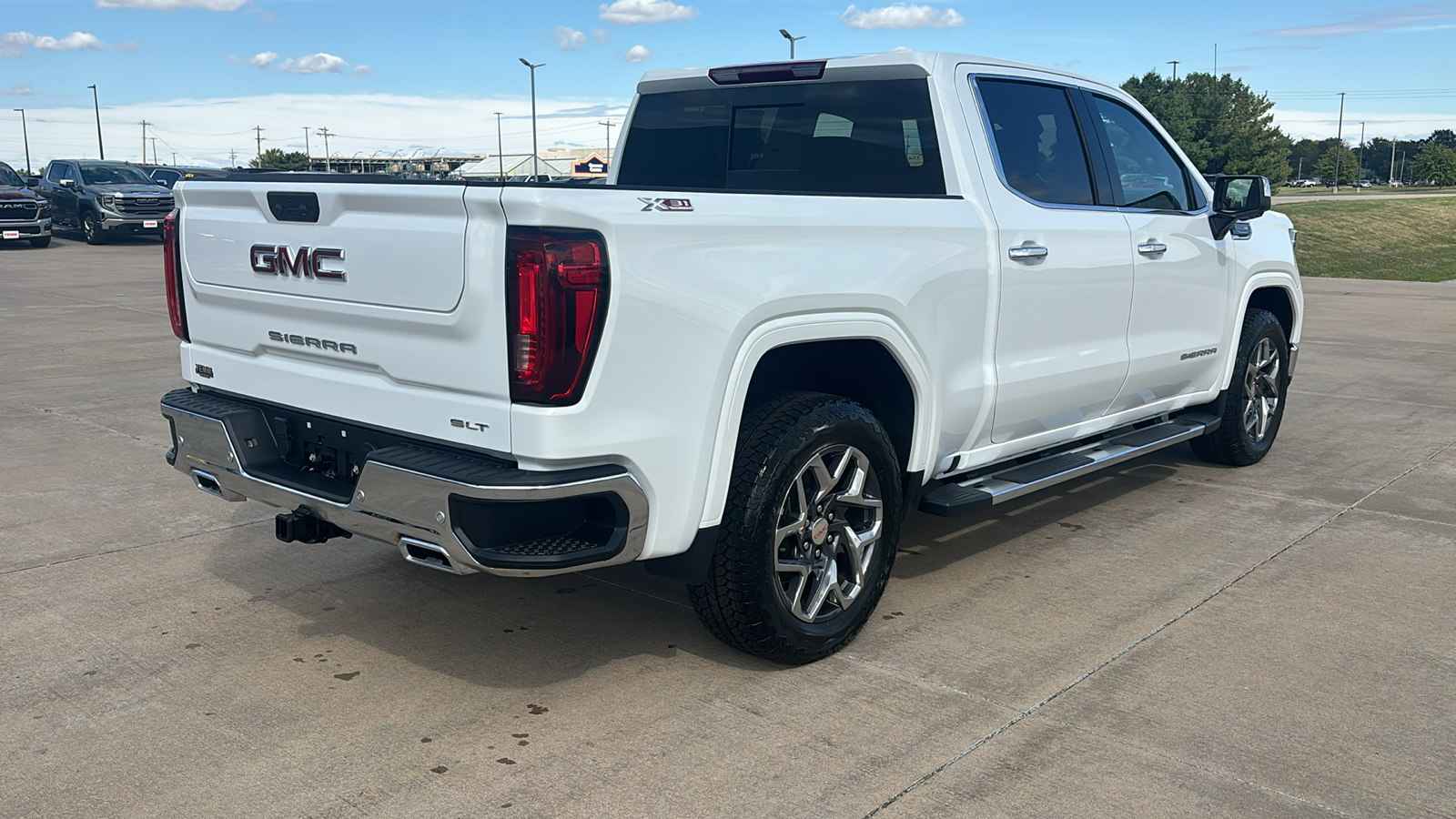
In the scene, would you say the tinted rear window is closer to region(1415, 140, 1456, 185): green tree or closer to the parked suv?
the parked suv

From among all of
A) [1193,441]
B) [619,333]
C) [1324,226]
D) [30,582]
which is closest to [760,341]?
[619,333]

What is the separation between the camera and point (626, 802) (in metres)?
3.11

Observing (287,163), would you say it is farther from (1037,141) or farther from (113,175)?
(1037,141)

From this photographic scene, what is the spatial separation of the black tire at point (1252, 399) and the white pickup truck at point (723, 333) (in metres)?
0.98

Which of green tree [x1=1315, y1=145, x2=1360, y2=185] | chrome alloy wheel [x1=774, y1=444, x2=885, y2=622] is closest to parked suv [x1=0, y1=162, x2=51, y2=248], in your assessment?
chrome alloy wheel [x1=774, y1=444, x2=885, y2=622]

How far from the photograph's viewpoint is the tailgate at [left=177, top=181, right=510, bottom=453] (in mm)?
3240

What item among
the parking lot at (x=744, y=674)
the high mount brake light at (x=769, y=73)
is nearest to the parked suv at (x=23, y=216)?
the parking lot at (x=744, y=674)

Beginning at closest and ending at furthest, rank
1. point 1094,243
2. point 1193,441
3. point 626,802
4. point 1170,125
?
1. point 626,802
2. point 1094,243
3. point 1193,441
4. point 1170,125

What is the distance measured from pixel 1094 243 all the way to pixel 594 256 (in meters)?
2.68

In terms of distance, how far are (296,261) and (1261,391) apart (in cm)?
536

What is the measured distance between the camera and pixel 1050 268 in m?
4.80

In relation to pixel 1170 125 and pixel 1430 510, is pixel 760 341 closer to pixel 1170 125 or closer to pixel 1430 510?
pixel 1430 510

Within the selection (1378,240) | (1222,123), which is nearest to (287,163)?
(1378,240)

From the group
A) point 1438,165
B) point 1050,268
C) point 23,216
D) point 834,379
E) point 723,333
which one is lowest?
point 834,379
